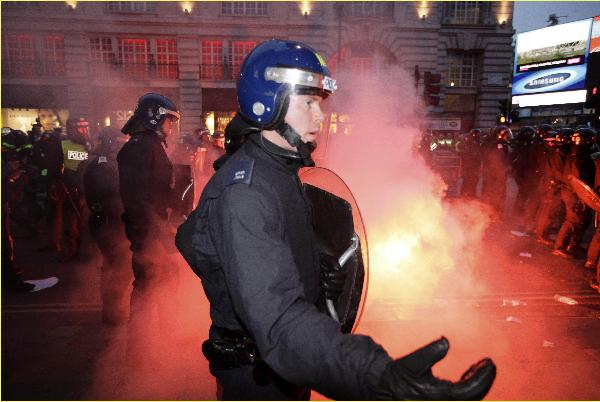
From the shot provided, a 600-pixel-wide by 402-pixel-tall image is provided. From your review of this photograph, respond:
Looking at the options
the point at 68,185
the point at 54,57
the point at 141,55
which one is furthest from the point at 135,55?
the point at 68,185

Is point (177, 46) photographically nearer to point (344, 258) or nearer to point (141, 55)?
point (141, 55)

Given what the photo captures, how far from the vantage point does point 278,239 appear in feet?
4.28

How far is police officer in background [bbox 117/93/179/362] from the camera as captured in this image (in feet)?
11.7

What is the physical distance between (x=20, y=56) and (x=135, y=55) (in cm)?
608

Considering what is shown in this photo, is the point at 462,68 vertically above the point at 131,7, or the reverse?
the point at 131,7

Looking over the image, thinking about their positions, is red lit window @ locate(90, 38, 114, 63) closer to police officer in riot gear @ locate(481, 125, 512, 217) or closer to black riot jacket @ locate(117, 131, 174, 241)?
police officer in riot gear @ locate(481, 125, 512, 217)

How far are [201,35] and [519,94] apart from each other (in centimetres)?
2381

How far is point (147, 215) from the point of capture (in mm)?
3621

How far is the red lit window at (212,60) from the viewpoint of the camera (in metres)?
23.2

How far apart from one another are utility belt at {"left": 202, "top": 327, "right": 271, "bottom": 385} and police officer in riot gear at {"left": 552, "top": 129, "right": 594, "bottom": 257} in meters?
6.82

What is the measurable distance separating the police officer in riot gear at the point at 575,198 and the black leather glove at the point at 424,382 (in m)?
6.88

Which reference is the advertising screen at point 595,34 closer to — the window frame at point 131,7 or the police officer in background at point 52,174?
the window frame at point 131,7

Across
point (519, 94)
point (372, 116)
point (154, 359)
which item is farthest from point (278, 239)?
point (519, 94)

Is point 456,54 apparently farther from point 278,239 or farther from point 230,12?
point 278,239
